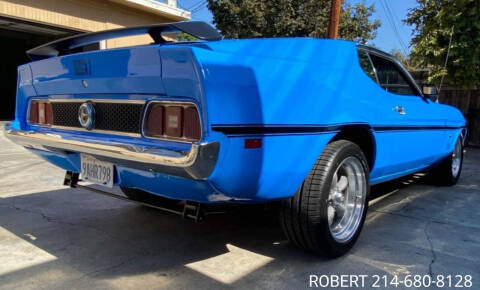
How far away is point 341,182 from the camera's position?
2.99 m

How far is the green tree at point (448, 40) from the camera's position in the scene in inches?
366

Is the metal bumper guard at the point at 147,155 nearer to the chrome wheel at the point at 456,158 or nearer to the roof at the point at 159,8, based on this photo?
the chrome wheel at the point at 456,158

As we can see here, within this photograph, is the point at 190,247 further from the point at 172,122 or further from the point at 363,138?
the point at 363,138

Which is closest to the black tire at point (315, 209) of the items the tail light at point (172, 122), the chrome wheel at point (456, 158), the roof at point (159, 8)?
the tail light at point (172, 122)

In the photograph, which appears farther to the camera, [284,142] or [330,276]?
[330,276]

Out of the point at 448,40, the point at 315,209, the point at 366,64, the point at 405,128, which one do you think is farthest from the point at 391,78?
the point at 448,40

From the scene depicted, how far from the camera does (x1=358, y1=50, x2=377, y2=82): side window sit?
10.1ft

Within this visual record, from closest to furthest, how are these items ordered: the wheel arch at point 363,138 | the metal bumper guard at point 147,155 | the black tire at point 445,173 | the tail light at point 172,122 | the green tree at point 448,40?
the metal bumper guard at point 147,155, the tail light at point 172,122, the wheel arch at point 363,138, the black tire at point 445,173, the green tree at point 448,40

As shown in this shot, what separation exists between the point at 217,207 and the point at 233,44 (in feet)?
3.49

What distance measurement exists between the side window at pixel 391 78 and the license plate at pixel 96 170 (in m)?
2.21

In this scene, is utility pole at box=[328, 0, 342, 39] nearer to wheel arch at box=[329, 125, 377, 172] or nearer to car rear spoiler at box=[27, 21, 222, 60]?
wheel arch at box=[329, 125, 377, 172]

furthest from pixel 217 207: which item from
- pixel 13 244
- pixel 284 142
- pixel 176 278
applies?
pixel 13 244

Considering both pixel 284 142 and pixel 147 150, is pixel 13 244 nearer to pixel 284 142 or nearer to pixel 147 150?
pixel 147 150

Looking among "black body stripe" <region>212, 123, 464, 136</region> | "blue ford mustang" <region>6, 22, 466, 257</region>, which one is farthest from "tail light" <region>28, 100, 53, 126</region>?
"black body stripe" <region>212, 123, 464, 136</region>
